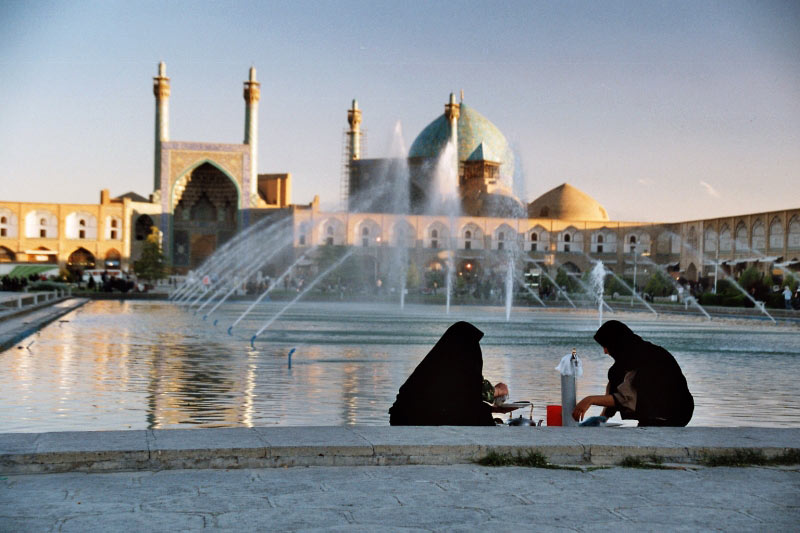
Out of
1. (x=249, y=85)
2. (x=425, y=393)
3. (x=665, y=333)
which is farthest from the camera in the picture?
(x=249, y=85)

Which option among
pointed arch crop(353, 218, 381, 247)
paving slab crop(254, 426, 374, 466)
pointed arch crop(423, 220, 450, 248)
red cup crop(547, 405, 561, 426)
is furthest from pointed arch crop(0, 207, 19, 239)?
paving slab crop(254, 426, 374, 466)

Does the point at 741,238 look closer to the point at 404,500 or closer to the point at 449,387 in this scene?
the point at 449,387

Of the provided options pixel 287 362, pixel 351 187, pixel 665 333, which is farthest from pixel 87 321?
pixel 351 187

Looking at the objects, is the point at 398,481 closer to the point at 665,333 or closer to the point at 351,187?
the point at 665,333

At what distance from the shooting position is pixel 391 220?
1940 inches

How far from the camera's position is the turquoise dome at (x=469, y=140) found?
175 feet

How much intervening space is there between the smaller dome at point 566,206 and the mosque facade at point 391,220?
8cm

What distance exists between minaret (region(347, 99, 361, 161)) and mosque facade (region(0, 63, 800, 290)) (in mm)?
54

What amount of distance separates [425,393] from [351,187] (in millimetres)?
47216

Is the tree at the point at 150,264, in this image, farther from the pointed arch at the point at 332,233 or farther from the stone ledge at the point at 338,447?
the stone ledge at the point at 338,447

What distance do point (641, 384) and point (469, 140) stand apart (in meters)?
50.9

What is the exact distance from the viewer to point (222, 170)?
4500 centimetres

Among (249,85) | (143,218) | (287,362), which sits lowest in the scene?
(287,362)

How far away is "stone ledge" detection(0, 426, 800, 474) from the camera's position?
3.47 meters
